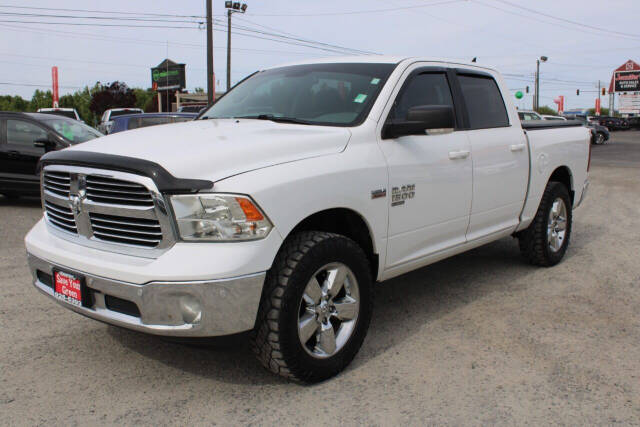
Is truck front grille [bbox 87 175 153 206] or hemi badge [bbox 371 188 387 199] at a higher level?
truck front grille [bbox 87 175 153 206]

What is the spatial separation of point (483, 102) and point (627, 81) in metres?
89.5

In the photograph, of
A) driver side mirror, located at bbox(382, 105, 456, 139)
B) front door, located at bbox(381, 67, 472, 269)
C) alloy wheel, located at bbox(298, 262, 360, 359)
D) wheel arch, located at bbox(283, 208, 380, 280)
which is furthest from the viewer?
front door, located at bbox(381, 67, 472, 269)

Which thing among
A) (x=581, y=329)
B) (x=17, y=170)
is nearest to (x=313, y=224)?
(x=581, y=329)

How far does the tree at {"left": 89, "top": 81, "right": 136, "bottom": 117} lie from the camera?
69750 mm

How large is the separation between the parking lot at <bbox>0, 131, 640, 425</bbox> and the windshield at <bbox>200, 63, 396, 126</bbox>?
1.50 meters

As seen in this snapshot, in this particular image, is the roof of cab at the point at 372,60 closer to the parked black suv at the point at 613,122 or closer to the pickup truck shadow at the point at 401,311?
the pickup truck shadow at the point at 401,311

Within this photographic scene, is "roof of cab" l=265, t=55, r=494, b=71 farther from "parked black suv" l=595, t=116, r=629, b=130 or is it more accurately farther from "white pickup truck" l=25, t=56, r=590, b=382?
"parked black suv" l=595, t=116, r=629, b=130

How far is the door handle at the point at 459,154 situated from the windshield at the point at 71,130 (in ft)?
24.1

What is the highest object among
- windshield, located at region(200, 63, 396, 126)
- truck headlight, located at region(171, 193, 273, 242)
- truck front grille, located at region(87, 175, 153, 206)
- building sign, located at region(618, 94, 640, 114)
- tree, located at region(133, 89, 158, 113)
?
tree, located at region(133, 89, 158, 113)

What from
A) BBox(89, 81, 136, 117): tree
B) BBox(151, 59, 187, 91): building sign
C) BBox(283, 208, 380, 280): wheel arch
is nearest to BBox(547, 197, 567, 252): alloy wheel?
BBox(283, 208, 380, 280): wheel arch

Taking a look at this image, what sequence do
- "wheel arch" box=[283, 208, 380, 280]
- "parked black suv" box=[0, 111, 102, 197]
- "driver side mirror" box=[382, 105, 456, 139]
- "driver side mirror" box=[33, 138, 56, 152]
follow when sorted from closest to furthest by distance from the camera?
"wheel arch" box=[283, 208, 380, 280] < "driver side mirror" box=[382, 105, 456, 139] < "driver side mirror" box=[33, 138, 56, 152] < "parked black suv" box=[0, 111, 102, 197]

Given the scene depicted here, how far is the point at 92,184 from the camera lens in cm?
307

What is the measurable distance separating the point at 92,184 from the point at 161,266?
64cm

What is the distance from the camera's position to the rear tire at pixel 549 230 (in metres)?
5.64
